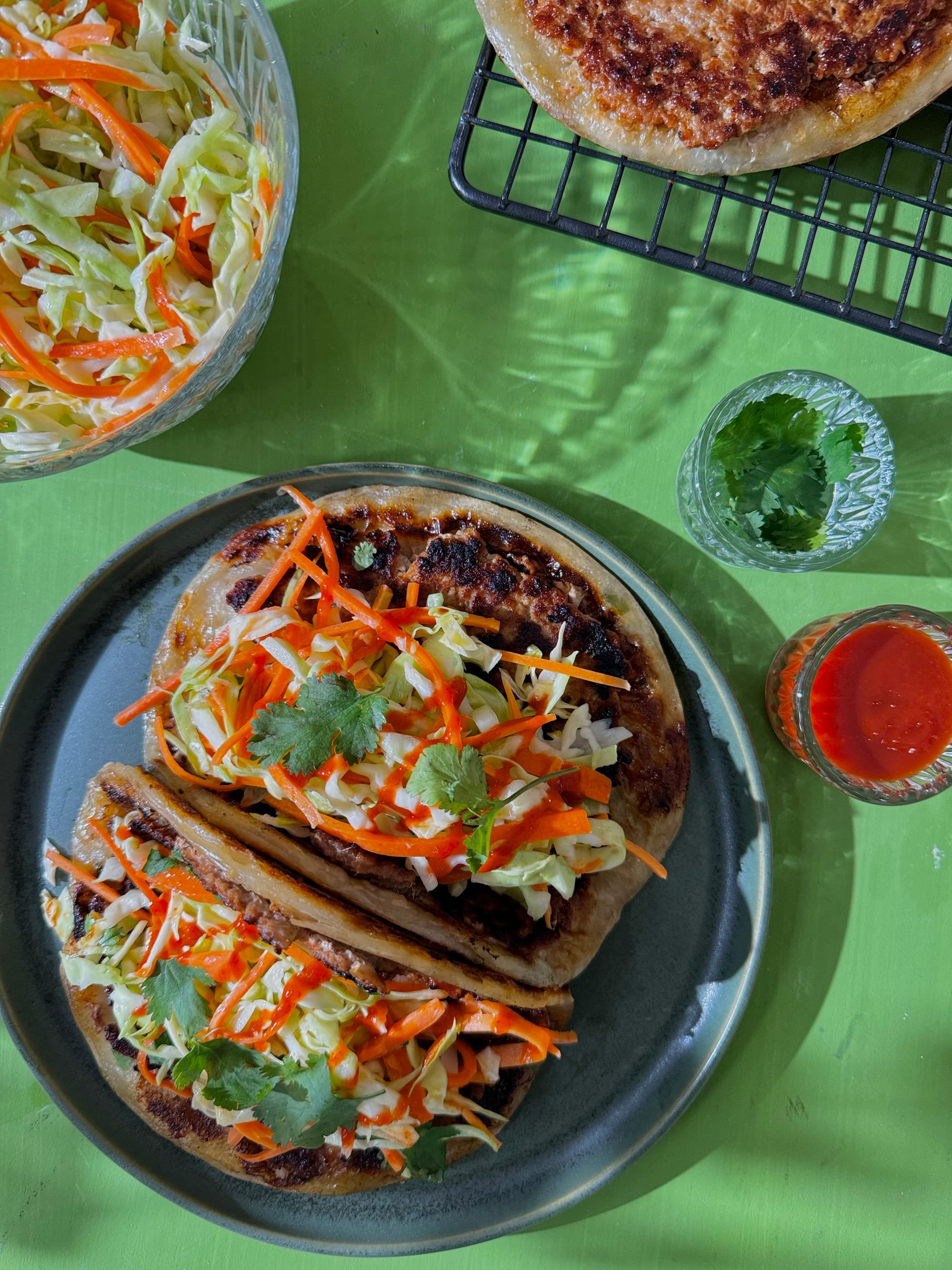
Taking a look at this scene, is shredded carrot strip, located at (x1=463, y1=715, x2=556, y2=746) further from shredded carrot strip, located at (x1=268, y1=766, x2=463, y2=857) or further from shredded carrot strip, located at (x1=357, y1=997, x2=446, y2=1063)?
shredded carrot strip, located at (x1=357, y1=997, x2=446, y2=1063)

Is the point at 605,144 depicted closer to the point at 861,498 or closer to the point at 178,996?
the point at 861,498

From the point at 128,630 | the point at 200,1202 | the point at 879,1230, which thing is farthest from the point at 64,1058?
the point at 879,1230

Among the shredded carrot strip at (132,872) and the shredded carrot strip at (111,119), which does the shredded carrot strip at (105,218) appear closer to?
the shredded carrot strip at (111,119)

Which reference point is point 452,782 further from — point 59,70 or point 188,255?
point 59,70

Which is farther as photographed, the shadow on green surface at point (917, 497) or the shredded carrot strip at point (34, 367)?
the shadow on green surface at point (917, 497)

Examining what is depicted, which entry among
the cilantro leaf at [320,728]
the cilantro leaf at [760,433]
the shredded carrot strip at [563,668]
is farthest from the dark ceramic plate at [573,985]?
the cilantro leaf at [320,728]

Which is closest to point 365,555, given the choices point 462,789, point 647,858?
point 462,789
